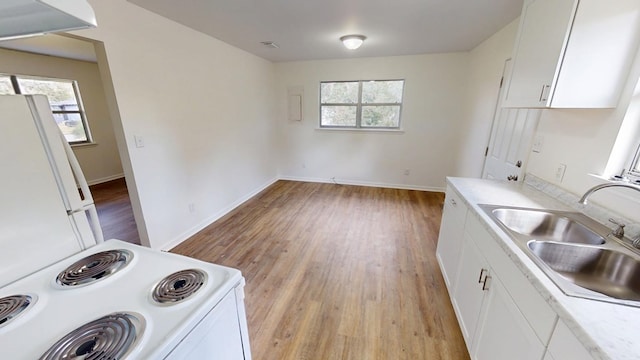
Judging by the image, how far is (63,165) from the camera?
1.01m

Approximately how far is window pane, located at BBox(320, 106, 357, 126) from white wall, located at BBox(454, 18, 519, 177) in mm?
1932

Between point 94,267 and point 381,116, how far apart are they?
14.4 feet

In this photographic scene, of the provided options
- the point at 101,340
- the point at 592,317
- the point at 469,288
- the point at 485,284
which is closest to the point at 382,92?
the point at 469,288

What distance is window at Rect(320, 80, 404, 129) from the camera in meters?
4.33

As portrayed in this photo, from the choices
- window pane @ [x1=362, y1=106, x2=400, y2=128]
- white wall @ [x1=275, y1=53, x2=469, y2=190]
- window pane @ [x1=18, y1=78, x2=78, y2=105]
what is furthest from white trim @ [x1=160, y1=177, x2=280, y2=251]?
window pane @ [x1=18, y1=78, x2=78, y2=105]

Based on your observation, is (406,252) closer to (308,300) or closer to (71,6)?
(308,300)

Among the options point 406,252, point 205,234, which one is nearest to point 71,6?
point 205,234

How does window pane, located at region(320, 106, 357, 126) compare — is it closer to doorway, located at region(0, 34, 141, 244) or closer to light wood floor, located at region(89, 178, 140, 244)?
doorway, located at region(0, 34, 141, 244)

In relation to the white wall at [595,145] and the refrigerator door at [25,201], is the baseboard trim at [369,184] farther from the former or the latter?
the refrigerator door at [25,201]

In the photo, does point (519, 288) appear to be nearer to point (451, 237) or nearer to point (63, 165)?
point (451, 237)

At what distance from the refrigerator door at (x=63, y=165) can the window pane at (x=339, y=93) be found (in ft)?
13.5

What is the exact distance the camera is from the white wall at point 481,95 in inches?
105

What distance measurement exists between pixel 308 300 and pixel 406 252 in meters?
1.25

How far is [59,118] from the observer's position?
4.41m
